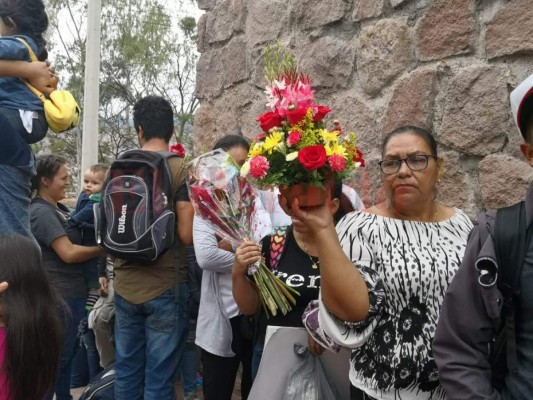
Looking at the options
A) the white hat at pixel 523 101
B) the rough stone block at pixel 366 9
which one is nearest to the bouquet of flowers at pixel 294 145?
the white hat at pixel 523 101

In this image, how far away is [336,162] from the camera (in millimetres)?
2033

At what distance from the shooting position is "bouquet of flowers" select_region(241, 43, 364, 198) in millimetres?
2031

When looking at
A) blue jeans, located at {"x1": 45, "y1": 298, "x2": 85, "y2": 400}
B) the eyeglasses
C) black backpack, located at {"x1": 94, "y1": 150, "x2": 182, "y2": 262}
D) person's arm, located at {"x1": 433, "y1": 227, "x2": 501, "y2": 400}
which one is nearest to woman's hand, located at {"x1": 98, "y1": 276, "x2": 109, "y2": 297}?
blue jeans, located at {"x1": 45, "y1": 298, "x2": 85, "y2": 400}

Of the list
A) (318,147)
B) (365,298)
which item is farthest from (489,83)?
(365,298)

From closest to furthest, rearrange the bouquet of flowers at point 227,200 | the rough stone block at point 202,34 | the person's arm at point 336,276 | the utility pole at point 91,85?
the person's arm at point 336,276 < the bouquet of flowers at point 227,200 < the rough stone block at point 202,34 < the utility pole at point 91,85

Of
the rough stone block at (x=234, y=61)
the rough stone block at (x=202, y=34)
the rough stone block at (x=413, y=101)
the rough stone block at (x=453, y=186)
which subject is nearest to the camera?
the rough stone block at (x=453, y=186)

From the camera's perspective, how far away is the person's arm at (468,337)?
5.39 feet

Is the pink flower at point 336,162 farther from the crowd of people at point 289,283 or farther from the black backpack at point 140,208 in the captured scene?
the black backpack at point 140,208

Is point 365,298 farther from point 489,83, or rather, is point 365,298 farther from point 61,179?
point 61,179

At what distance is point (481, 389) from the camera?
1.63 metres

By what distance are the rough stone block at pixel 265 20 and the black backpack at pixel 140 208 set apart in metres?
1.19

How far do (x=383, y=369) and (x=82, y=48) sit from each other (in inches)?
967

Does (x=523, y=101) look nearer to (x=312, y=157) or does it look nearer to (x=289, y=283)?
(x=312, y=157)

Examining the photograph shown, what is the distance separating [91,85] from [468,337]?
37.8 feet
